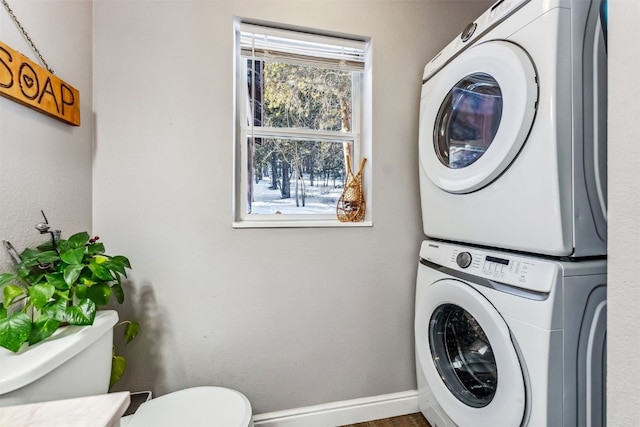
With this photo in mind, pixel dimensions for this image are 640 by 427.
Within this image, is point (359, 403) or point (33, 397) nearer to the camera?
point (33, 397)

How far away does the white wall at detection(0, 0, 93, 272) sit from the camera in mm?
847

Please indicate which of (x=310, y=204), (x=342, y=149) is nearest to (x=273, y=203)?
→ (x=310, y=204)

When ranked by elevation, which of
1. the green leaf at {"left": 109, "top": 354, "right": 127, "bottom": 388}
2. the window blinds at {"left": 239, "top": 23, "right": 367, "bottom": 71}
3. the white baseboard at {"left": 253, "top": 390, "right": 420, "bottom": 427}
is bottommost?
the white baseboard at {"left": 253, "top": 390, "right": 420, "bottom": 427}

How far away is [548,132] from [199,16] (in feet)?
4.77

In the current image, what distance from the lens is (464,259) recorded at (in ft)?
3.49

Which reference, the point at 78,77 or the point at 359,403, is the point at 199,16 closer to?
the point at 78,77

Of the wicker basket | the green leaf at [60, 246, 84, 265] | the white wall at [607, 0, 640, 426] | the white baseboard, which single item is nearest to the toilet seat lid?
the white baseboard

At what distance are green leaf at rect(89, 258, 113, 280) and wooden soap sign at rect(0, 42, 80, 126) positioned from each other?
554 millimetres

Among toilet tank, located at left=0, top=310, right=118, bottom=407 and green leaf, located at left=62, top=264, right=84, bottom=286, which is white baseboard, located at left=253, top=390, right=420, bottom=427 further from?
green leaf, located at left=62, top=264, right=84, bottom=286

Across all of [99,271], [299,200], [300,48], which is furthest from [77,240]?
[300,48]

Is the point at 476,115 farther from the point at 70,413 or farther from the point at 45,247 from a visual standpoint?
the point at 45,247

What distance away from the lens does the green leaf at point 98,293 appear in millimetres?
903

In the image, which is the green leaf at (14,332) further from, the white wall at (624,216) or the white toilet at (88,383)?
the white wall at (624,216)

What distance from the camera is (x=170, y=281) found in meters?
1.26
